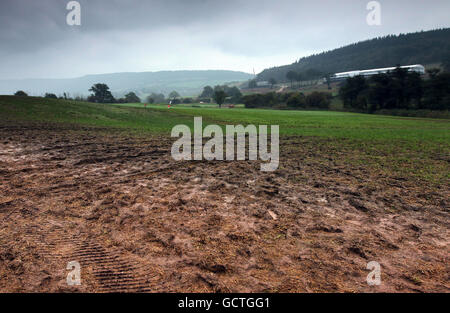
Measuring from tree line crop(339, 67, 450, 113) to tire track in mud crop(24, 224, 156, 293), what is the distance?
83138 millimetres

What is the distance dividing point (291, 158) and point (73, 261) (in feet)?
36.6

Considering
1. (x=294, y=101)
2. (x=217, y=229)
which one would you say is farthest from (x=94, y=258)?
(x=294, y=101)

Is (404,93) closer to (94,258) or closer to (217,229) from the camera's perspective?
(217,229)

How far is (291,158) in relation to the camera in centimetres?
1330

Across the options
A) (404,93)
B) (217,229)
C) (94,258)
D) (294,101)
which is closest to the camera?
(94,258)

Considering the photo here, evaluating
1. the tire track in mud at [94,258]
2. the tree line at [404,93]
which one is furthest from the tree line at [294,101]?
the tire track in mud at [94,258]

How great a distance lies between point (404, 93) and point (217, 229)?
87380 millimetres

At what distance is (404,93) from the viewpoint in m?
71.5

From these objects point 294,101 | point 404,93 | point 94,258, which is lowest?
point 94,258

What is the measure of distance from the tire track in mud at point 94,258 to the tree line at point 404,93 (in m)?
83.1
